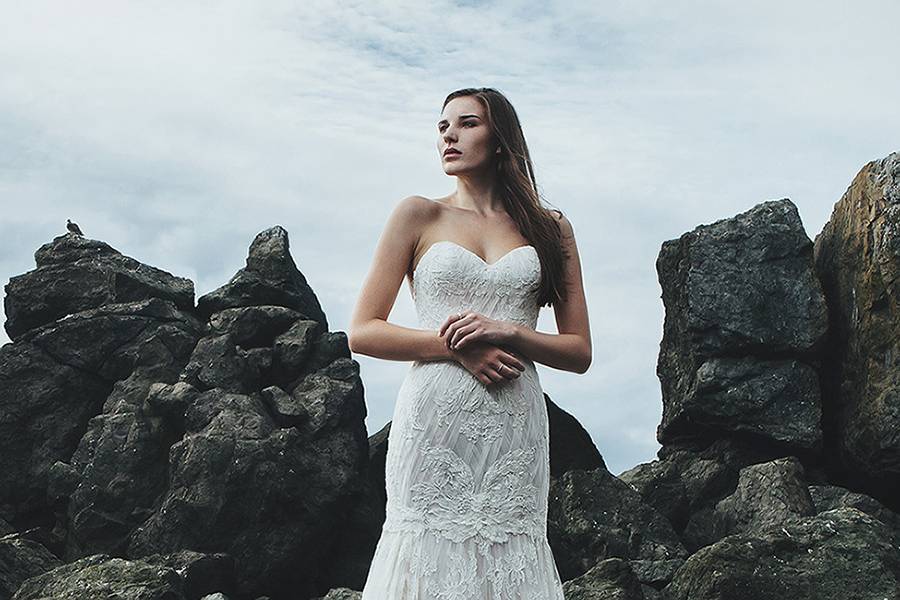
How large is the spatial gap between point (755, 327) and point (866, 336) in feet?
4.46

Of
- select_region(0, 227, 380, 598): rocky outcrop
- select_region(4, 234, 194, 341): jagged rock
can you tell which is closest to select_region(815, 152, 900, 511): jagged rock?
select_region(0, 227, 380, 598): rocky outcrop

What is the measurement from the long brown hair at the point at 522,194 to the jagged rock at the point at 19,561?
936 cm

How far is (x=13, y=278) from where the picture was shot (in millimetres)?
18156

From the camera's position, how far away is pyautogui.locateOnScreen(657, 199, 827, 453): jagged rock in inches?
628

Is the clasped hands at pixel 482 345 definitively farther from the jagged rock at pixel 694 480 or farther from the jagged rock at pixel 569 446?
the jagged rock at pixel 569 446

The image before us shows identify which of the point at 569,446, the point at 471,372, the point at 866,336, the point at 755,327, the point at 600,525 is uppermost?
the point at 755,327

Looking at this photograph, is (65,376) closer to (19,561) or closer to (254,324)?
(254,324)

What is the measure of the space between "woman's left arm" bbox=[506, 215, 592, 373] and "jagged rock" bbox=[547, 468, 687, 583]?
8.33m

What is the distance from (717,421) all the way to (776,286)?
1898mm

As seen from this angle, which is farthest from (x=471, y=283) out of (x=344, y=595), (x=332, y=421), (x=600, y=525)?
(x=332, y=421)

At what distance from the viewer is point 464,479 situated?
596 centimetres

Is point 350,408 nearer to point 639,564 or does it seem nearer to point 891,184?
point 639,564

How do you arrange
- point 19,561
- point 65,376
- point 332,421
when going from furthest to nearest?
point 65,376
point 332,421
point 19,561

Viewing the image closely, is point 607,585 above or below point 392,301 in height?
below
